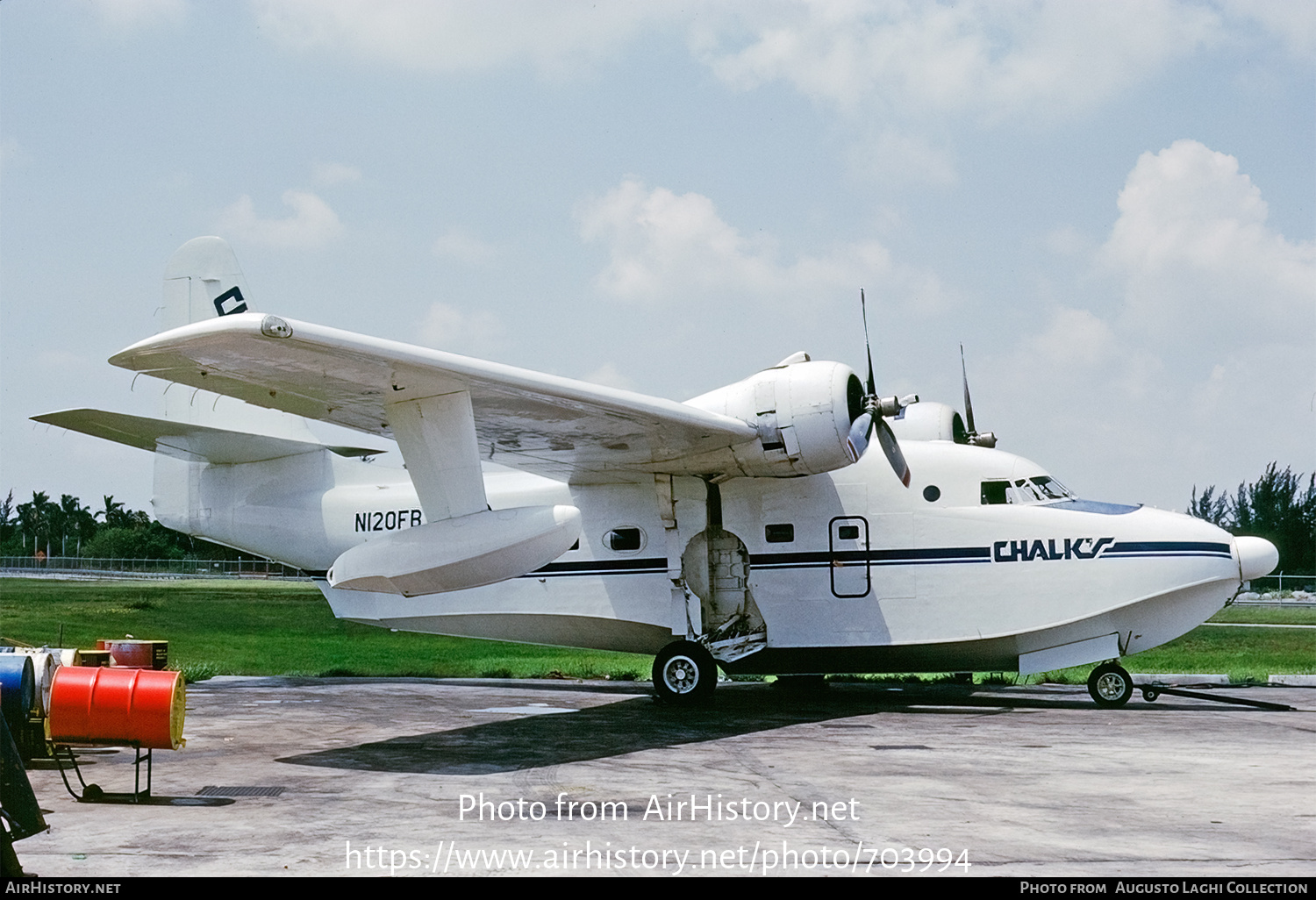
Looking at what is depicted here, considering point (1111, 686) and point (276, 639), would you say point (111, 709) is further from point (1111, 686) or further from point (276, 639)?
point (276, 639)

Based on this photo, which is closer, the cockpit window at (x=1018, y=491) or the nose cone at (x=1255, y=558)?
the nose cone at (x=1255, y=558)

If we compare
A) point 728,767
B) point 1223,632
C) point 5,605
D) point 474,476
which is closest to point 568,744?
point 728,767

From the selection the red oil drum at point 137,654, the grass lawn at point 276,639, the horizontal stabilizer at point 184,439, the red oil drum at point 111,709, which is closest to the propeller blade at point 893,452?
the grass lawn at point 276,639

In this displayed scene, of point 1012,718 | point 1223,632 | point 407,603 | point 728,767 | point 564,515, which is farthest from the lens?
point 1223,632

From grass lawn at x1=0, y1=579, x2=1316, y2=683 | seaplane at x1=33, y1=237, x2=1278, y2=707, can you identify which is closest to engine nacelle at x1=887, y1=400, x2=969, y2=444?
seaplane at x1=33, y1=237, x2=1278, y2=707

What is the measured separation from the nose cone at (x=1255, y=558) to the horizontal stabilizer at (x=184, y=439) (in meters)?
11.5

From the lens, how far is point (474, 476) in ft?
32.9

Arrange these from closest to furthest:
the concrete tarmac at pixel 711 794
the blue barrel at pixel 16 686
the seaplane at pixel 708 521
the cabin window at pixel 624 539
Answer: the concrete tarmac at pixel 711 794, the blue barrel at pixel 16 686, the seaplane at pixel 708 521, the cabin window at pixel 624 539

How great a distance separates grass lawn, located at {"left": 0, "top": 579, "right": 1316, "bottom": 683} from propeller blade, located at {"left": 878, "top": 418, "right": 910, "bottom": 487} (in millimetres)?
6484

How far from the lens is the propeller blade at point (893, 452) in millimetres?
13312

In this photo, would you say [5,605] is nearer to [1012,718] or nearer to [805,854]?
[1012,718]

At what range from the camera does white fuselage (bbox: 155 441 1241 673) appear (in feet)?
42.6

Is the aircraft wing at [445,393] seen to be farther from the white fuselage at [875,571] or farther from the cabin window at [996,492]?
the cabin window at [996,492]

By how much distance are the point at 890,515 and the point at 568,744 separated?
559cm
